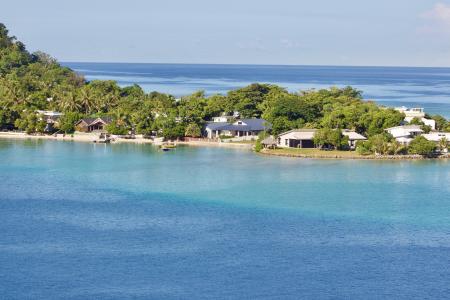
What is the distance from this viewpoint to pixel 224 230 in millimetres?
25859

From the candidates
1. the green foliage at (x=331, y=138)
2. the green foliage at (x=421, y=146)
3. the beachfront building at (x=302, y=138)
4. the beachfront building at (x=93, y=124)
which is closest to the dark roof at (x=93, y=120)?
the beachfront building at (x=93, y=124)

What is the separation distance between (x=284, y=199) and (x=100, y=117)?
2703 cm

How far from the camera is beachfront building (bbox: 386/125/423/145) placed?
150 feet

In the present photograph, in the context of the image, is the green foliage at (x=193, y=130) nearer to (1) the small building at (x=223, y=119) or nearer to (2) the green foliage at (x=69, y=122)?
(1) the small building at (x=223, y=119)

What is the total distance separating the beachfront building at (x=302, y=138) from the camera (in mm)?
46316

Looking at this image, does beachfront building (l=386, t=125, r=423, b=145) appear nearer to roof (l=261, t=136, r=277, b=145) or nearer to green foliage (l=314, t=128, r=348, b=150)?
green foliage (l=314, t=128, r=348, b=150)

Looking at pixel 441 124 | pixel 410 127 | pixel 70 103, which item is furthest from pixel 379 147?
pixel 70 103

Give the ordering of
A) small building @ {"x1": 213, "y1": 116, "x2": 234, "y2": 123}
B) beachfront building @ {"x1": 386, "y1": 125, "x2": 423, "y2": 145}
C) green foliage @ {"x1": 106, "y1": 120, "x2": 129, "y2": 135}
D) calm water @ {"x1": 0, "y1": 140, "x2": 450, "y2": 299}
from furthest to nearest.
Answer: small building @ {"x1": 213, "y1": 116, "x2": 234, "y2": 123}, green foliage @ {"x1": 106, "y1": 120, "x2": 129, "y2": 135}, beachfront building @ {"x1": 386, "y1": 125, "x2": 423, "y2": 145}, calm water @ {"x1": 0, "y1": 140, "x2": 450, "y2": 299}

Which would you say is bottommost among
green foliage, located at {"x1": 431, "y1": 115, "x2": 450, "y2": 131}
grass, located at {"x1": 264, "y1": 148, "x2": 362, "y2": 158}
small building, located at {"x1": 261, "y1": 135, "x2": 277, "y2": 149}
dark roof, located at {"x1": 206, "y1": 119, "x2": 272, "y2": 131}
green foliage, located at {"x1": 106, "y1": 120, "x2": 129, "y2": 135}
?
grass, located at {"x1": 264, "y1": 148, "x2": 362, "y2": 158}

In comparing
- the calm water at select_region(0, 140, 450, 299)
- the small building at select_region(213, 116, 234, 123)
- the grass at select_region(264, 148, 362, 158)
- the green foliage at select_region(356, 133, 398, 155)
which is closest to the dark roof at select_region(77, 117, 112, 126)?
the small building at select_region(213, 116, 234, 123)

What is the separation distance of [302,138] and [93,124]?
16563mm

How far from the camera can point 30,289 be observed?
2022cm

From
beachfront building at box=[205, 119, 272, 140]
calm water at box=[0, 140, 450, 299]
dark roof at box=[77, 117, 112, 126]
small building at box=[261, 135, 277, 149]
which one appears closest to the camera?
calm water at box=[0, 140, 450, 299]

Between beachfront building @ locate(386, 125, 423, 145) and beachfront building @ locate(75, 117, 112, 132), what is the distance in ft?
65.5
